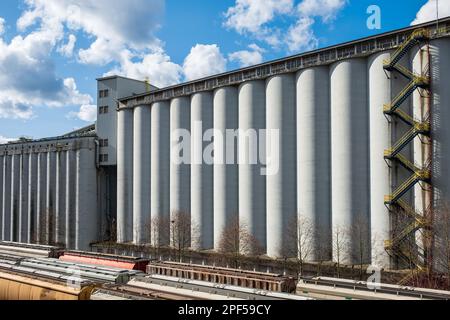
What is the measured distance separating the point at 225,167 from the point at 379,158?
18.4 meters

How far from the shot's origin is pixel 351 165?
40.2 m

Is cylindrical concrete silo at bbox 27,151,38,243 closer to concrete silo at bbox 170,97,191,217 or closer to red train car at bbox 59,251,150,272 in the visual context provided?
red train car at bbox 59,251,150,272

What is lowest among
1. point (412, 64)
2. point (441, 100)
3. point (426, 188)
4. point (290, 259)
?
point (290, 259)

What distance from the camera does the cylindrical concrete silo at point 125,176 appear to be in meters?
62.0

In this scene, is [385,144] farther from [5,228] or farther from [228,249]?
[5,228]

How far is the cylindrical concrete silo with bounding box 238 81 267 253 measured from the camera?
47156 mm

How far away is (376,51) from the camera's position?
1566 inches

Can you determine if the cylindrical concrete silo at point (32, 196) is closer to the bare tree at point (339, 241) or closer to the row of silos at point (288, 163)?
the row of silos at point (288, 163)

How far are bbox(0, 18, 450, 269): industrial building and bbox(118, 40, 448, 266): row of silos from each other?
0.42 ft

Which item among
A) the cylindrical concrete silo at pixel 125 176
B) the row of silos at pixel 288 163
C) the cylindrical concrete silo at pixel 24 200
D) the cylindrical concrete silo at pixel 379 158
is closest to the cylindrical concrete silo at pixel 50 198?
the cylindrical concrete silo at pixel 24 200

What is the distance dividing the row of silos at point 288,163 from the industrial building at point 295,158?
0.42 feet

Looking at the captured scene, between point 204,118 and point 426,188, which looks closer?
point 426,188
